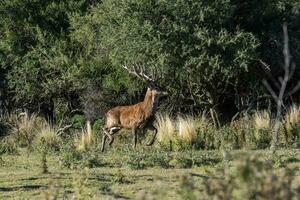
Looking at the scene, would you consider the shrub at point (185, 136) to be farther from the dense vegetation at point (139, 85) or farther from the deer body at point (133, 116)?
the deer body at point (133, 116)

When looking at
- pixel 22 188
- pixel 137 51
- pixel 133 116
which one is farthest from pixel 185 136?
pixel 22 188

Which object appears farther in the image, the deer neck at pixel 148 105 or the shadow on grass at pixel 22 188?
the deer neck at pixel 148 105

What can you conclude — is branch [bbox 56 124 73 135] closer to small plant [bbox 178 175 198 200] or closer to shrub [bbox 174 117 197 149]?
shrub [bbox 174 117 197 149]

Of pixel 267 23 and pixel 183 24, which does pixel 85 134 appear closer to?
pixel 183 24

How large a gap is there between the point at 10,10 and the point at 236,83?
864 centimetres

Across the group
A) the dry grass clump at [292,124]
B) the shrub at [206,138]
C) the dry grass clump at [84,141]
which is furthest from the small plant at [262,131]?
the dry grass clump at [84,141]

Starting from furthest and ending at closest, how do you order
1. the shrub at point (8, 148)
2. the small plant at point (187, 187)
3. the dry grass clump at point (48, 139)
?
the dry grass clump at point (48, 139) → the shrub at point (8, 148) → the small plant at point (187, 187)

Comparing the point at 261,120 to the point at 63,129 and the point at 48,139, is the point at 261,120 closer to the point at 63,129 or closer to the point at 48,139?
the point at 48,139

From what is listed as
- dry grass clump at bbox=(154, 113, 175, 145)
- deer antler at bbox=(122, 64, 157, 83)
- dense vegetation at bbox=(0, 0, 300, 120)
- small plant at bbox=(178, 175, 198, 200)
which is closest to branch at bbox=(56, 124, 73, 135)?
dense vegetation at bbox=(0, 0, 300, 120)

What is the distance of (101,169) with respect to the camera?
14.0 m

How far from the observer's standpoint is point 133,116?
61.1ft

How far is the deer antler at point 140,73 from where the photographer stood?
19.1 meters

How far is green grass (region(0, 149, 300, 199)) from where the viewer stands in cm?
1041

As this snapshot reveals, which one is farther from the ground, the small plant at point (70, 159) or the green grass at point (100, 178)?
the small plant at point (70, 159)
